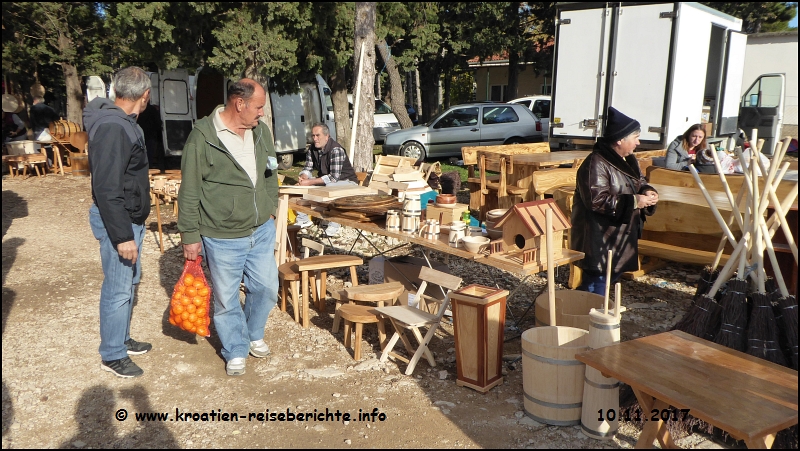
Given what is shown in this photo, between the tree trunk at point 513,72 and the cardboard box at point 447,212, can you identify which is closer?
the cardboard box at point 447,212

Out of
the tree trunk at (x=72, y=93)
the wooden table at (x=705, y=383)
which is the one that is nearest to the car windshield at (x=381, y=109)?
the tree trunk at (x=72, y=93)

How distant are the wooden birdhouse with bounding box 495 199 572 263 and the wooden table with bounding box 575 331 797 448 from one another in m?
0.99

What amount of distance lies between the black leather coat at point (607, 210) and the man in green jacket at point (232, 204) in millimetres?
2307

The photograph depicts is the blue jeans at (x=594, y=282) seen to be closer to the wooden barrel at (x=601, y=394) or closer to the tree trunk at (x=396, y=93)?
the wooden barrel at (x=601, y=394)

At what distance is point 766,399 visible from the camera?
2826 mm

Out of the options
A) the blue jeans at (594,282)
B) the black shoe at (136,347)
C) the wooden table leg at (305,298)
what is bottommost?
the black shoe at (136,347)

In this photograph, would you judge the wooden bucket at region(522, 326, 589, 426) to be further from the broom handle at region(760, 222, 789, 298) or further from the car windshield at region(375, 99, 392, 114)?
the car windshield at region(375, 99, 392, 114)

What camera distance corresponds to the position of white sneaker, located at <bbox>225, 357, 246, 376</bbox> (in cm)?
428

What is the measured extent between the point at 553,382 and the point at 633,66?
24.2ft

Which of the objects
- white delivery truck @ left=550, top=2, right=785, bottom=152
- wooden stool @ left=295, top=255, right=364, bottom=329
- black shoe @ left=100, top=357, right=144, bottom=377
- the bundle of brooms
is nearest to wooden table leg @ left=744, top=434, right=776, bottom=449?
the bundle of brooms

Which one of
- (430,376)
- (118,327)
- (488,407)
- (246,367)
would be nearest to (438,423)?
(488,407)

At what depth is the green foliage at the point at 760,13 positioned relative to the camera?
25.9 metres

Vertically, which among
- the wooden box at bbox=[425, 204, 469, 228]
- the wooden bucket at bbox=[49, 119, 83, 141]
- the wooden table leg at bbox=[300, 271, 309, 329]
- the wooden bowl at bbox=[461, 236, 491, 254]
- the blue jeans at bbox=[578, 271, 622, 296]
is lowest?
the wooden table leg at bbox=[300, 271, 309, 329]

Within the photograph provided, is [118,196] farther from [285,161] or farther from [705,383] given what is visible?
[285,161]
